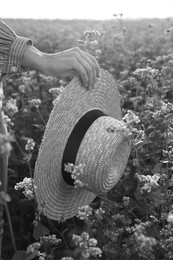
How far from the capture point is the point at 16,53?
2.52 metres

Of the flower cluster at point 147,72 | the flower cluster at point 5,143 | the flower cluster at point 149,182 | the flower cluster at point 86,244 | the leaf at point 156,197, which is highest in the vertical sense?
the flower cluster at point 147,72

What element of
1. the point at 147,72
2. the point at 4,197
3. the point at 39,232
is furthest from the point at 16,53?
the point at 147,72

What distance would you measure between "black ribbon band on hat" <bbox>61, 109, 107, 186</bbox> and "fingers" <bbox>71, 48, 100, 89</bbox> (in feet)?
0.57

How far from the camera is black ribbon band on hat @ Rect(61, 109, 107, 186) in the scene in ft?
8.23

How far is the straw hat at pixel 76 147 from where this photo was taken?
7.98ft

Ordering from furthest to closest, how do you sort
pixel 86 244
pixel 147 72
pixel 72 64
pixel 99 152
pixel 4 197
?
1. pixel 147 72
2. pixel 99 152
3. pixel 72 64
4. pixel 86 244
5. pixel 4 197

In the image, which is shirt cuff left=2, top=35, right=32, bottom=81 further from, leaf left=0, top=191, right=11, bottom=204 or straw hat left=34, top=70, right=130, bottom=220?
leaf left=0, top=191, right=11, bottom=204

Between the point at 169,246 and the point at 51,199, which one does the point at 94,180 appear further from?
the point at 169,246

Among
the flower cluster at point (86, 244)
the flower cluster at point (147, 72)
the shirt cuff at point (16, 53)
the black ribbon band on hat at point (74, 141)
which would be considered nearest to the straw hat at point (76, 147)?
the black ribbon band on hat at point (74, 141)

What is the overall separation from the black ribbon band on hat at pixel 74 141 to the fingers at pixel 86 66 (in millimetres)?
174

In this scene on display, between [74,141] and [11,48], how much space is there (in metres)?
0.47

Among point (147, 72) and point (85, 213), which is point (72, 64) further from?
point (147, 72)

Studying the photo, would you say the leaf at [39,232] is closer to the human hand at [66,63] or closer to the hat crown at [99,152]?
the hat crown at [99,152]

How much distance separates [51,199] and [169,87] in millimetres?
1732
